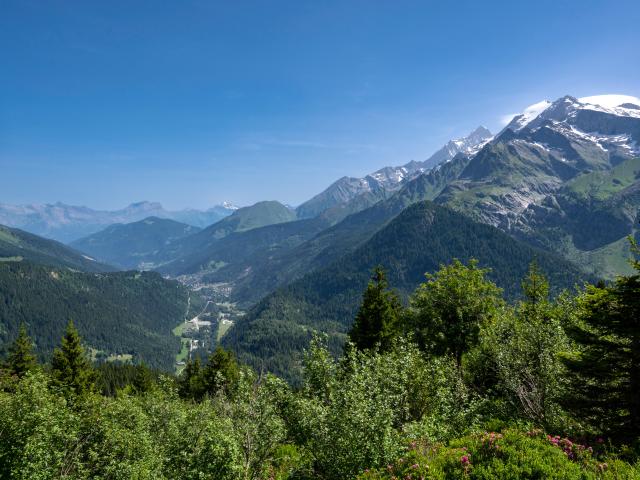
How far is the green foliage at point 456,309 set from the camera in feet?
124

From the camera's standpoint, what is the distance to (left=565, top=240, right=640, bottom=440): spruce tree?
1535cm

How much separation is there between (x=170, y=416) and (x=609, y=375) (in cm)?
2672

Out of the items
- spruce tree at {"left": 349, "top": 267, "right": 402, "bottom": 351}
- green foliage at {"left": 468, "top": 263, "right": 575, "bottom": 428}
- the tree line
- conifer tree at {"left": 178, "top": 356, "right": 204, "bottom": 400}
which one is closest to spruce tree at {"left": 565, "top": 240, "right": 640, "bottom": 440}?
the tree line

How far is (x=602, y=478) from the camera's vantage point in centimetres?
1234

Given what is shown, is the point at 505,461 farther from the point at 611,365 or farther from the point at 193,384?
the point at 193,384

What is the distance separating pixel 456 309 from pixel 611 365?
22.0 metres

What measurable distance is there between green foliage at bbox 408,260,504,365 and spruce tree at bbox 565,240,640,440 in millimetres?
19688

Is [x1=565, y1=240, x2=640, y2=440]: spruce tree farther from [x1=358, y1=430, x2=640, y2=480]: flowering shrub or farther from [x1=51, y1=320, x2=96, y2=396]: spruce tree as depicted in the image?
[x1=51, y1=320, x2=96, y2=396]: spruce tree

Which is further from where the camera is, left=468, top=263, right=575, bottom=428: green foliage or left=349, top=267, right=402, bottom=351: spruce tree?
left=349, top=267, right=402, bottom=351: spruce tree

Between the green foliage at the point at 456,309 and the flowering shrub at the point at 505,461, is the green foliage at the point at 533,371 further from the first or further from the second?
the green foliage at the point at 456,309

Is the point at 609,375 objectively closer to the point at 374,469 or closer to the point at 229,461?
the point at 374,469

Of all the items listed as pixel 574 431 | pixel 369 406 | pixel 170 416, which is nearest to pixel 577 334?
pixel 574 431

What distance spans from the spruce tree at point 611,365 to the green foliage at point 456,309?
19688 millimetres

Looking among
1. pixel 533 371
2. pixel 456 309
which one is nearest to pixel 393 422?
pixel 533 371
